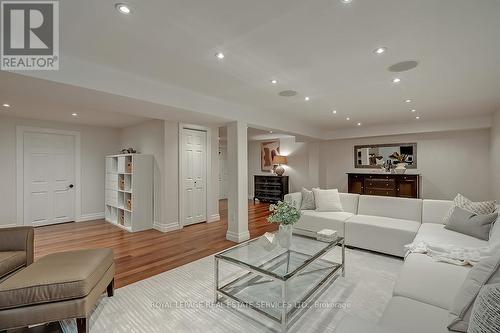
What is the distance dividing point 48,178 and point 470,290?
6.92 m

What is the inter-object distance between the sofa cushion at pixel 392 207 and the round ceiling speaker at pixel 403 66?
6.98 ft

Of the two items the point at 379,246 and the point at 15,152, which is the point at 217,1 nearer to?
the point at 379,246

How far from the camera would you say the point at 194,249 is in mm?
3615

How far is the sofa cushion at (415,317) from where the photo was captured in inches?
48.3

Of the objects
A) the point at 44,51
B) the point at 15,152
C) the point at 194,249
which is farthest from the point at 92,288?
the point at 15,152

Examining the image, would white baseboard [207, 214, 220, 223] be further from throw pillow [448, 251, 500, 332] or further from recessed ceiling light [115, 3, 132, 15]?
throw pillow [448, 251, 500, 332]

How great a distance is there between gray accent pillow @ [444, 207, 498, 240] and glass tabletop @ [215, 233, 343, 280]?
5.08 ft

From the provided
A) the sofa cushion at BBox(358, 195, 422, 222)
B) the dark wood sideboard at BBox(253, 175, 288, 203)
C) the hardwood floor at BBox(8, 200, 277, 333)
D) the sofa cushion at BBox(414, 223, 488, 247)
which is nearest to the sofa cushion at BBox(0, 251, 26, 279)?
the hardwood floor at BBox(8, 200, 277, 333)

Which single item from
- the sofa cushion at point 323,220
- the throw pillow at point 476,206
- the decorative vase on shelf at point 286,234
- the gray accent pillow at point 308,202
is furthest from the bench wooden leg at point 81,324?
the throw pillow at point 476,206

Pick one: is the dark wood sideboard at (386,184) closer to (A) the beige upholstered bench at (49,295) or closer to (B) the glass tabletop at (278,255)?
(B) the glass tabletop at (278,255)

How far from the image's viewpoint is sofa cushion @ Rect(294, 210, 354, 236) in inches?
145

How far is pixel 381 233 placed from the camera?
10.8ft

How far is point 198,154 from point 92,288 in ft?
12.0

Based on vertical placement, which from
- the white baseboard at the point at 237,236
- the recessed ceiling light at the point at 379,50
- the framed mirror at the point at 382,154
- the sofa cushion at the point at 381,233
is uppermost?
the recessed ceiling light at the point at 379,50
